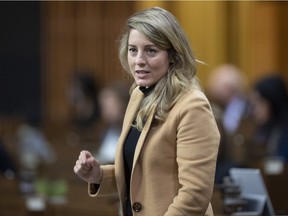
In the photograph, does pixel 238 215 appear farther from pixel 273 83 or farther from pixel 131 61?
pixel 273 83

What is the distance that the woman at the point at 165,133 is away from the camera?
3000 mm

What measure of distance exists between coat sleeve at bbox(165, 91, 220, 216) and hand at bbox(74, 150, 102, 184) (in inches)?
12.5

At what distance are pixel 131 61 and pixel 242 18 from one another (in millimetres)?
10352

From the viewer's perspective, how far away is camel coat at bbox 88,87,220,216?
2990 millimetres

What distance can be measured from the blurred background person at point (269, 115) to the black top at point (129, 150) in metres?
4.18

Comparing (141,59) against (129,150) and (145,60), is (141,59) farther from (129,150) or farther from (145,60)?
(129,150)

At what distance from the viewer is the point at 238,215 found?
4.31m

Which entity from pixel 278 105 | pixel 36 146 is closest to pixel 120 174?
pixel 278 105

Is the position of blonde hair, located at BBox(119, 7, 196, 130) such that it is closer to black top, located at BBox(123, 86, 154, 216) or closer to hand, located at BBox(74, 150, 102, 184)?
black top, located at BBox(123, 86, 154, 216)

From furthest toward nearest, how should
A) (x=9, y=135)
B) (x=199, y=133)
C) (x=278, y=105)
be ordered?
(x=9, y=135)
(x=278, y=105)
(x=199, y=133)

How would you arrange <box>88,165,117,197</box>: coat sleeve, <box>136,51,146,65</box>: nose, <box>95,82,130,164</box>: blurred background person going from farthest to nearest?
<box>95,82,130,164</box>: blurred background person → <box>88,165,117,197</box>: coat sleeve → <box>136,51,146,65</box>: nose

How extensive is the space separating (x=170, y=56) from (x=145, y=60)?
0.32 feet

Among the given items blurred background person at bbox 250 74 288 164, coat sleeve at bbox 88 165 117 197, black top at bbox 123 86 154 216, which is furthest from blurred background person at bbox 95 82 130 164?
black top at bbox 123 86 154 216

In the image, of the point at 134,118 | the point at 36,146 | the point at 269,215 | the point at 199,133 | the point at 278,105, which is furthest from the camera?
the point at 36,146
